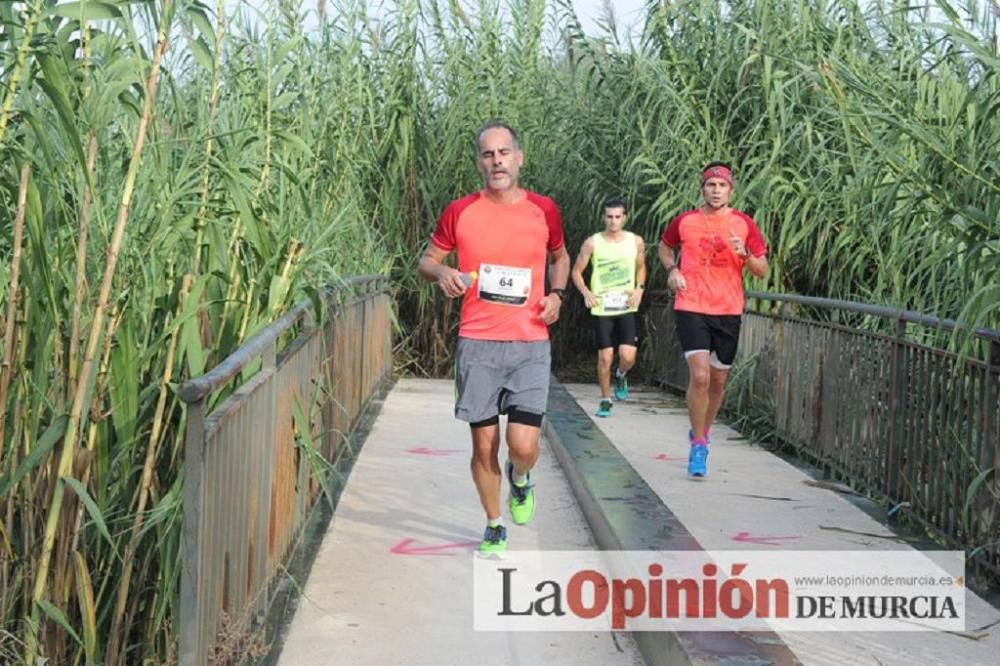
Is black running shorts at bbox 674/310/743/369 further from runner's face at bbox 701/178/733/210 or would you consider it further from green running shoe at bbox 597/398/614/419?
green running shoe at bbox 597/398/614/419

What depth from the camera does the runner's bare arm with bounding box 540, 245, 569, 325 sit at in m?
6.96

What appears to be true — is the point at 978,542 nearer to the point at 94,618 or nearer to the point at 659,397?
the point at 94,618

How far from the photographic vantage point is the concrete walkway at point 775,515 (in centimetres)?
552

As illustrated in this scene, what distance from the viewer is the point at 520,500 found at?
759cm

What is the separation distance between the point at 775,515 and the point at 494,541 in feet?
6.25

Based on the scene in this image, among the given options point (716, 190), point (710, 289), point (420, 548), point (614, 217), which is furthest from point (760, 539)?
point (614, 217)

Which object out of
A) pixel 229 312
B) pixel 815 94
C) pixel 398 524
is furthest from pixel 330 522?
pixel 815 94

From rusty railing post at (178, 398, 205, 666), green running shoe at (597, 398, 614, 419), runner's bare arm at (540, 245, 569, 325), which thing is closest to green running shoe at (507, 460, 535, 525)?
runner's bare arm at (540, 245, 569, 325)

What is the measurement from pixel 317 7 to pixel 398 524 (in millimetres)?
7246

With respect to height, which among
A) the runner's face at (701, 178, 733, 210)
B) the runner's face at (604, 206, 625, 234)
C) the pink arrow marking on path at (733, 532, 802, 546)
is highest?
the runner's face at (701, 178, 733, 210)

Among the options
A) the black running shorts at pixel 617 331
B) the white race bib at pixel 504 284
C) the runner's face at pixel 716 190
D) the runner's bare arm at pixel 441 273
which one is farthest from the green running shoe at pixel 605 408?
the white race bib at pixel 504 284

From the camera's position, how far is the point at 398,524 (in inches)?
312

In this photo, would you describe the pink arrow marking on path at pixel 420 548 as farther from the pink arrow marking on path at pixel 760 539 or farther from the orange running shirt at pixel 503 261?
the pink arrow marking on path at pixel 760 539

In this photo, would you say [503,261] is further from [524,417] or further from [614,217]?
[614,217]
